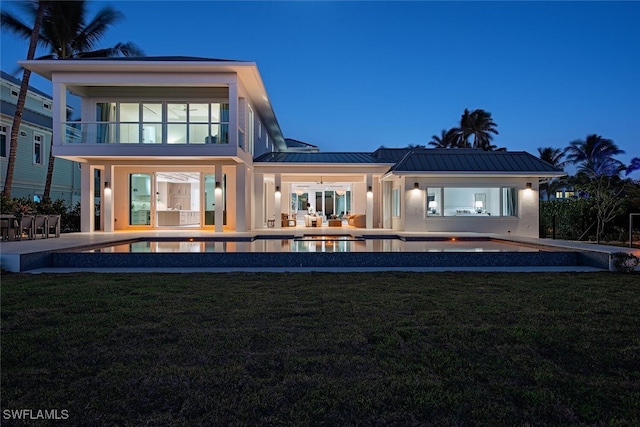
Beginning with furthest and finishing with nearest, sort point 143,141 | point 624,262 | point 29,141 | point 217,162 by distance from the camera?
1. point 29,141
2. point 217,162
3. point 143,141
4. point 624,262

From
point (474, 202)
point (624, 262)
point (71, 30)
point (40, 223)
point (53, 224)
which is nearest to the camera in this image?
point (624, 262)

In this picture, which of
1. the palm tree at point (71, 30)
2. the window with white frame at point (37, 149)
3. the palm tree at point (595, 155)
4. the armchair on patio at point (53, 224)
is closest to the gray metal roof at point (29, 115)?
the window with white frame at point (37, 149)

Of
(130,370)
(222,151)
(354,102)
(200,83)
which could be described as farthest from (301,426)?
(354,102)

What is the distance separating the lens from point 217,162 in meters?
17.6

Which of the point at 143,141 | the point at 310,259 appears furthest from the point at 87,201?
the point at 310,259

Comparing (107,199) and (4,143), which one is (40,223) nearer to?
(107,199)

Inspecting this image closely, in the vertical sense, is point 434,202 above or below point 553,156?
below

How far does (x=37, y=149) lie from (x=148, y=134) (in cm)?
1211

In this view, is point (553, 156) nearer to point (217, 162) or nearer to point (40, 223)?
point (217, 162)

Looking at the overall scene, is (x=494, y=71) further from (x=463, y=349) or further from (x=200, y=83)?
(x=463, y=349)

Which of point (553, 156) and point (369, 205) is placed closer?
point (369, 205)

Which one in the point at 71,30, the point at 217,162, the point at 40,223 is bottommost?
the point at 40,223

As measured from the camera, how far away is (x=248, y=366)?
12.1 ft

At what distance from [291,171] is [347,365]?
1660 cm
